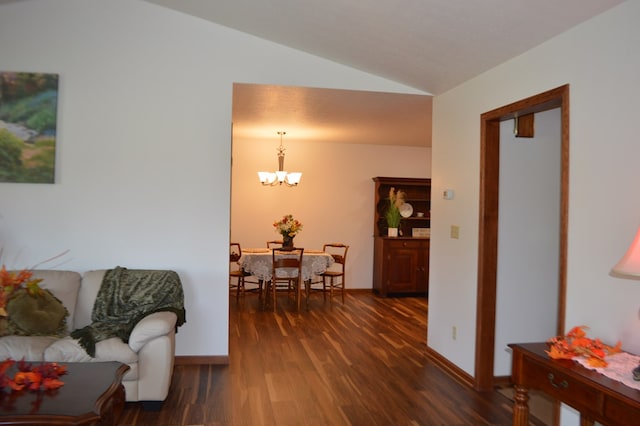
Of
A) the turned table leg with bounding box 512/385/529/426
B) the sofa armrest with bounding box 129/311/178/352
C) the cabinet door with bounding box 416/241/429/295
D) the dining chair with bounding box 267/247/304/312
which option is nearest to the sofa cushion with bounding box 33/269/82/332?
the sofa armrest with bounding box 129/311/178/352

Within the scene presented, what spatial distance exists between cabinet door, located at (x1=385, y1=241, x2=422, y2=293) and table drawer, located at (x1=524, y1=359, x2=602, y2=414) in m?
5.41

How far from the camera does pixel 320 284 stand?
8.34 m

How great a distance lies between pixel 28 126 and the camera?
4.15m

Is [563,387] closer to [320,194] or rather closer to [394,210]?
[394,210]

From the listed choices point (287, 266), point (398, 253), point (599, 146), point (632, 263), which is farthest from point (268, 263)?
point (632, 263)

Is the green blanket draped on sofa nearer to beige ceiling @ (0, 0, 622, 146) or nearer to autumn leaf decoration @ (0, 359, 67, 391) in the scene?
autumn leaf decoration @ (0, 359, 67, 391)

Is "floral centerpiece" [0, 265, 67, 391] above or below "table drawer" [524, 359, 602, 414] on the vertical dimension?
below

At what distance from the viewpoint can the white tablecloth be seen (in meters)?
6.64

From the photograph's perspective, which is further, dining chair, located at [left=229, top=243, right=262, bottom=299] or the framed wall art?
dining chair, located at [left=229, top=243, right=262, bottom=299]

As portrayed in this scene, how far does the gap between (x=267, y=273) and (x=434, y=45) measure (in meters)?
3.97

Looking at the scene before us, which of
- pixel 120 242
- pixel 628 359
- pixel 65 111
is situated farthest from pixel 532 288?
pixel 65 111

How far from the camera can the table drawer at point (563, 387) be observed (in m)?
2.04

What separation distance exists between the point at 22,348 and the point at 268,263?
3.68 metres

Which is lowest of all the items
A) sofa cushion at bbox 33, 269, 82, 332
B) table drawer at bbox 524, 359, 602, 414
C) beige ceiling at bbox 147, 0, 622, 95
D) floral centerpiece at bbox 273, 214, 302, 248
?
table drawer at bbox 524, 359, 602, 414
